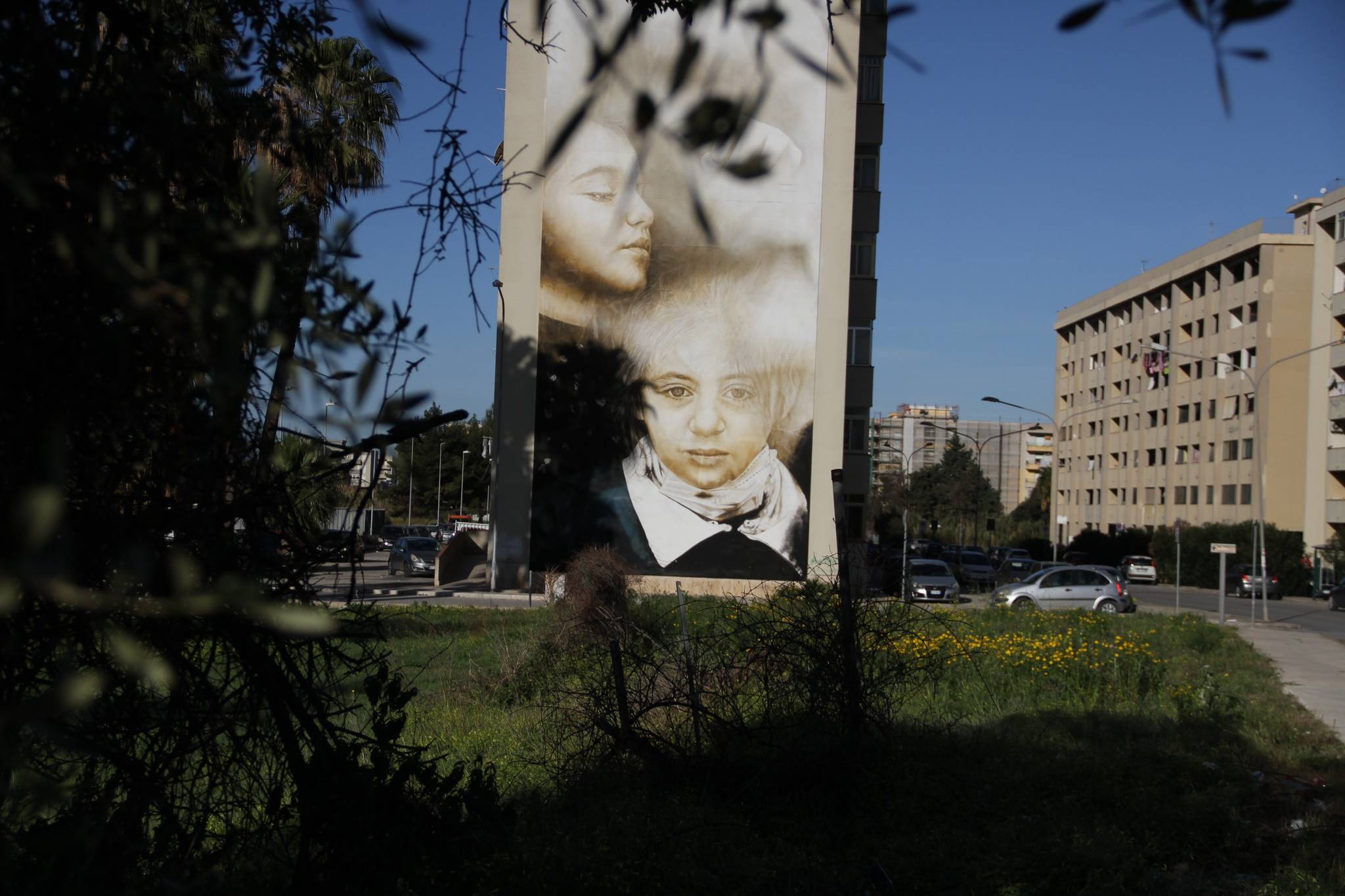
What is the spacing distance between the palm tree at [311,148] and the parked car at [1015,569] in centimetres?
4393

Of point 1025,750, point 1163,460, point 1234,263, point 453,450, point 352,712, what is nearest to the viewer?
point 352,712

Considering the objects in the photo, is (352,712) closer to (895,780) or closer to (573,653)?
(895,780)

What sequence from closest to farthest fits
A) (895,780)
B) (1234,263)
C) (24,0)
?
(24,0) < (895,780) < (1234,263)

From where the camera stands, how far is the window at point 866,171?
1337 inches

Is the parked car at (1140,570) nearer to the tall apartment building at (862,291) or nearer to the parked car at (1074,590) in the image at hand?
the parked car at (1074,590)

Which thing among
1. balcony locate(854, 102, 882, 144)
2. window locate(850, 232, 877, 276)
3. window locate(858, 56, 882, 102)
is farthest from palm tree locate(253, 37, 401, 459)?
balcony locate(854, 102, 882, 144)

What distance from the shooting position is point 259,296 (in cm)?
215

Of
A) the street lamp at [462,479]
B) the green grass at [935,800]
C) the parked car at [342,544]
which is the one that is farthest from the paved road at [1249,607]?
the parked car at [342,544]

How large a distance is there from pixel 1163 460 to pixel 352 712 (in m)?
75.9

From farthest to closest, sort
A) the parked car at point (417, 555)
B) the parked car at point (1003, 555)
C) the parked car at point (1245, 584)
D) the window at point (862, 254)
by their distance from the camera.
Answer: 1. the parked car at point (1003, 555)
2. the parked car at point (1245, 584)
3. the parked car at point (417, 555)
4. the window at point (862, 254)

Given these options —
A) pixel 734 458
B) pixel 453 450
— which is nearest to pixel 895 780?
pixel 453 450

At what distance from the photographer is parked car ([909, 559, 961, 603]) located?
105ft

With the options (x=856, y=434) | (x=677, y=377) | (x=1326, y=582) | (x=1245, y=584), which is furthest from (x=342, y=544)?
(x=1326, y=582)

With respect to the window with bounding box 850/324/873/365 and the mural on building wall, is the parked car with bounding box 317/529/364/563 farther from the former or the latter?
the window with bounding box 850/324/873/365
